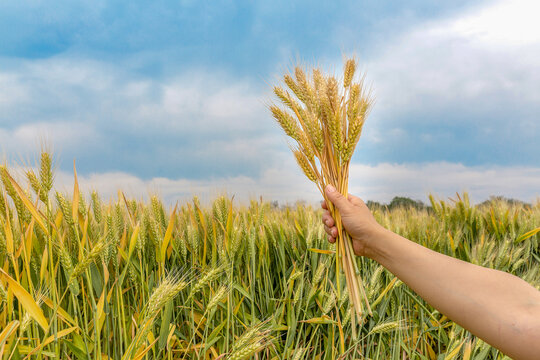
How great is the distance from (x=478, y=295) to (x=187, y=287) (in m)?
1.46

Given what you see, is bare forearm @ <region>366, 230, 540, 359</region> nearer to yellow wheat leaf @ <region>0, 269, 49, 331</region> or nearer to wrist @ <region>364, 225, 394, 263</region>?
wrist @ <region>364, 225, 394, 263</region>

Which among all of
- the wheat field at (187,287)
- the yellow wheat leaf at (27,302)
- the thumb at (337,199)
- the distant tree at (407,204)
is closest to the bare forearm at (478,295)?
the thumb at (337,199)

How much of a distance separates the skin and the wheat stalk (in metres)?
0.10

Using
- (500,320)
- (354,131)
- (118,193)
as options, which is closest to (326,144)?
(354,131)

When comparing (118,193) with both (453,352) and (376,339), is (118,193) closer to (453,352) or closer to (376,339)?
(376,339)

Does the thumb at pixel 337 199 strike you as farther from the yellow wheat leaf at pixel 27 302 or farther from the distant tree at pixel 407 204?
the distant tree at pixel 407 204

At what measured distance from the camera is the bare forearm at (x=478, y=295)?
1126mm

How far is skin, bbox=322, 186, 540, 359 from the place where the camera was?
113cm

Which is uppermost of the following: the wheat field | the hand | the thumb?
the thumb

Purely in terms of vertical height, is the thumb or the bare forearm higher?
the thumb

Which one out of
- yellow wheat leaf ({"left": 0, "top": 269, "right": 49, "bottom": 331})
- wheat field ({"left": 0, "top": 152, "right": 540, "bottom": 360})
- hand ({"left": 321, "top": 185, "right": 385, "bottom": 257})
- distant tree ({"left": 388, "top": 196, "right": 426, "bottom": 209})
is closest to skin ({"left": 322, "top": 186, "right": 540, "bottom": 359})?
hand ({"left": 321, "top": 185, "right": 385, "bottom": 257})

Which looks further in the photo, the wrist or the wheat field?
the wheat field

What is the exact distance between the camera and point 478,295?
48.8 inches

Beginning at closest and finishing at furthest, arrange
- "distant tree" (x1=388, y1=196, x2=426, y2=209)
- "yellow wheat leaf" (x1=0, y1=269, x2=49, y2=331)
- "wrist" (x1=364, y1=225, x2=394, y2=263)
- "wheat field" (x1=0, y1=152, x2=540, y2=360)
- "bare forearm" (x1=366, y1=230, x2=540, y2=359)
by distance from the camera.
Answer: "bare forearm" (x1=366, y1=230, x2=540, y2=359) → "yellow wheat leaf" (x1=0, y1=269, x2=49, y2=331) → "wrist" (x1=364, y1=225, x2=394, y2=263) → "wheat field" (x1=0, y1=152, x2=540, y2=360) → "distant tree" (x1=388, y1=196, x2=426, y2=209)
